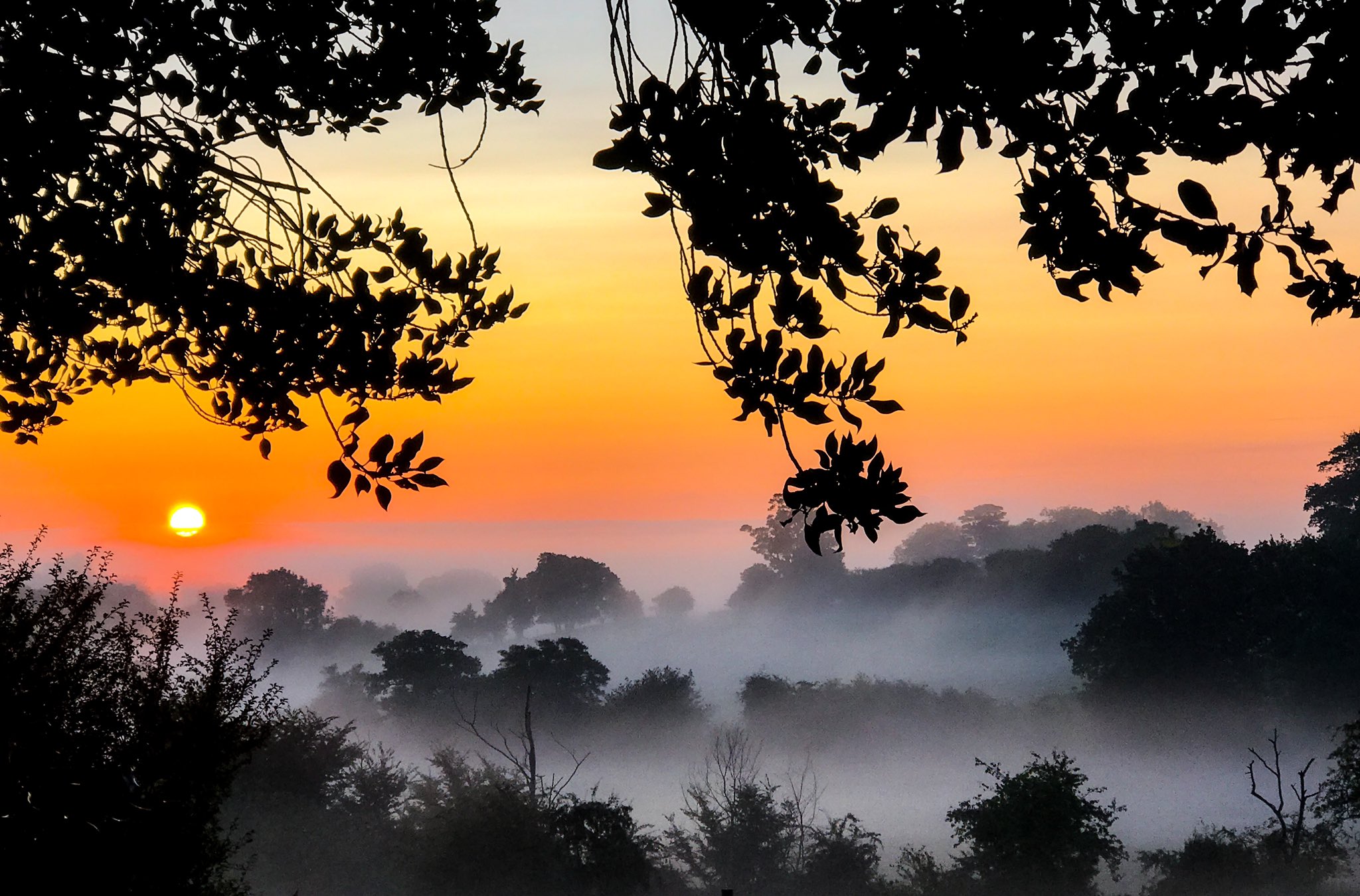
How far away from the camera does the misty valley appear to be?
14055 millimetres

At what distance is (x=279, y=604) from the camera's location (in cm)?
12200

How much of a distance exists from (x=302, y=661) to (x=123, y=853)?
120031mm

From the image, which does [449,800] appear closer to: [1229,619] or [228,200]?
[228,200]

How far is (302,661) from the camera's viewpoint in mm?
120688

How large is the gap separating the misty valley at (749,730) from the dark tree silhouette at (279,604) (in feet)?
1.11

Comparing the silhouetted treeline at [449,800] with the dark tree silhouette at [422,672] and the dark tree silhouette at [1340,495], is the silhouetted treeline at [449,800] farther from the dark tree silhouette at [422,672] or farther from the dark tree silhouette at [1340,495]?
the dark tree silhouette at [1340,495]

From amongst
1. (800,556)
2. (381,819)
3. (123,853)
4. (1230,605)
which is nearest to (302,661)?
(800,556)

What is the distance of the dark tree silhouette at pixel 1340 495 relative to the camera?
72.8 m

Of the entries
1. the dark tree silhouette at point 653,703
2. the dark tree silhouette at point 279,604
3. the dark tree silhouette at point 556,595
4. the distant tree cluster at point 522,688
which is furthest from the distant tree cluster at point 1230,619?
the dark tree silhouette at point 279,604

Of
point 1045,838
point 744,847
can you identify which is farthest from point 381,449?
point 744,847

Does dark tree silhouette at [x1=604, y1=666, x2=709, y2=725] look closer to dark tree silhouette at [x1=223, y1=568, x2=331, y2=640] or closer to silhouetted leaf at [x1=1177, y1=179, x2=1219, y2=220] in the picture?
dark tree silhouette at [x1=223, y1=568, x2=331, y2=640]

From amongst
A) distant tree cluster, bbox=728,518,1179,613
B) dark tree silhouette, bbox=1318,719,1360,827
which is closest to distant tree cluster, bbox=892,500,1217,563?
distant tree cluster, bbox=728,518,1179,613

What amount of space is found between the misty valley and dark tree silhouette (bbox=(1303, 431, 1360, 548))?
0.29m

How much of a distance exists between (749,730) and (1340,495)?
46.5m
